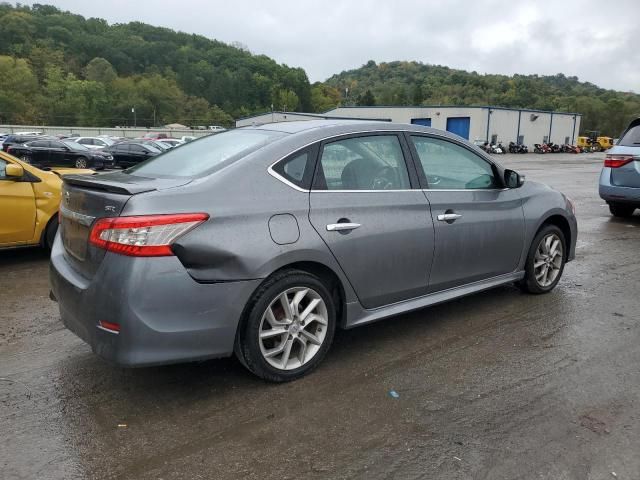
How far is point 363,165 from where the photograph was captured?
3.79 metres

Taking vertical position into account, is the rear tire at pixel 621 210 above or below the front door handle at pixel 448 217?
below

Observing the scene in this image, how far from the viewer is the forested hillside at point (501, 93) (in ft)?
345

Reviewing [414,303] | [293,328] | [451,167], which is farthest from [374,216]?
[451,167]

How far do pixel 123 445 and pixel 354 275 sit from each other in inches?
66.5

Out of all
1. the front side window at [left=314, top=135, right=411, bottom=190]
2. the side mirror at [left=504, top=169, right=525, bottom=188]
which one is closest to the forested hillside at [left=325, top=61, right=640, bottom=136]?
the side mirror at [left=504, top=169, right=525, bottom=188]

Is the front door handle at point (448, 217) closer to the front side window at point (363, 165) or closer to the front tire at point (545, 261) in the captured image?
the front side window at point (363, 165)

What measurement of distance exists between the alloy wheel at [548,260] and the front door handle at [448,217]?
132 cm

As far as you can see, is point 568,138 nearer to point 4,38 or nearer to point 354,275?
point 354,275

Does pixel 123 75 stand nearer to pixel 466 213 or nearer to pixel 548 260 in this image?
pixel 548 260

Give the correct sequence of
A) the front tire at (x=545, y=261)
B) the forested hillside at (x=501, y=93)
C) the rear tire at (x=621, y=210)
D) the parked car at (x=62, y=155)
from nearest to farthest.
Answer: the front tire at (x=545, y=261)
the rear tire at (x=621, y=210)
the parked car at (x=62, y=155)
the forested hillside at (x=501, y=93)

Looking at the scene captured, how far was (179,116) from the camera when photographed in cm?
12206

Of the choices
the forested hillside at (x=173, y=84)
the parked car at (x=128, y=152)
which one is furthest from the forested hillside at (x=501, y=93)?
the parked car at (x=128, y=152)

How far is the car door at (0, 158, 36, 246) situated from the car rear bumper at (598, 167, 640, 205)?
29.7 feet

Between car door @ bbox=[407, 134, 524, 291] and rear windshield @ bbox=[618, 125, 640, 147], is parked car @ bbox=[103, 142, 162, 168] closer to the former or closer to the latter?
rear windshield @ bbox=[618, 125, 640, 147]
